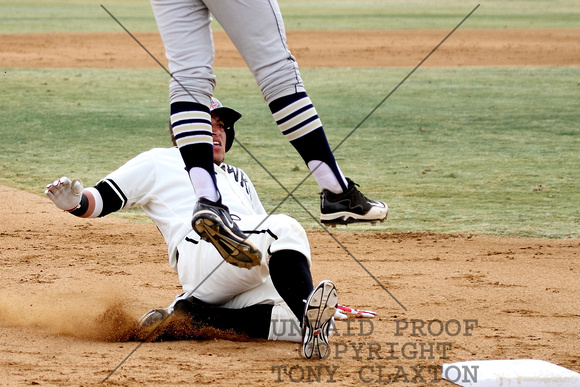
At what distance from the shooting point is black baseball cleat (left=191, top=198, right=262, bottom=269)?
2953mm

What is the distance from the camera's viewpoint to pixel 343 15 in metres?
34.9

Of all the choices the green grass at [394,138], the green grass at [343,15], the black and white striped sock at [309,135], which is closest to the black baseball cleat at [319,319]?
the black and white striped sock at [309,135]

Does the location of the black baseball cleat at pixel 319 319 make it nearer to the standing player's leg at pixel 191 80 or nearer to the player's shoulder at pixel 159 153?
the standing player's leg at pixel 191 80

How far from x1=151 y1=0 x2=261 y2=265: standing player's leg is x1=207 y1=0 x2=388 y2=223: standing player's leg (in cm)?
12

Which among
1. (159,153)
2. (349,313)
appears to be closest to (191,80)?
(159,153)

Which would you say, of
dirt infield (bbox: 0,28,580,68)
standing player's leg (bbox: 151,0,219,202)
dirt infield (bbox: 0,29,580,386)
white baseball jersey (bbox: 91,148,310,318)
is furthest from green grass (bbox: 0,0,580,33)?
standing player's leg (bbox: 151,0,219,202)

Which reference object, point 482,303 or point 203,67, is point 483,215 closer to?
point 482,303

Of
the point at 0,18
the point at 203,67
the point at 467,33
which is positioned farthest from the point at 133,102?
the point at 0,18

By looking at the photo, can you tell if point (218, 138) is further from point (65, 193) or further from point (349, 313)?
point (349, 313)

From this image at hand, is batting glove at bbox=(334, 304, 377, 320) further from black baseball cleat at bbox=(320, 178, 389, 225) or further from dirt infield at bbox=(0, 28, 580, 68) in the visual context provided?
dirt infield at bbox=(0, 28, 580, 68)

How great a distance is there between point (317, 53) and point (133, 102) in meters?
8.50

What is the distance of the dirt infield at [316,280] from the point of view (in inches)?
127

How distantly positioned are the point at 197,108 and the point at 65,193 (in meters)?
0.86

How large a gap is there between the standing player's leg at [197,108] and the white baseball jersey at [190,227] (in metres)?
0.54
